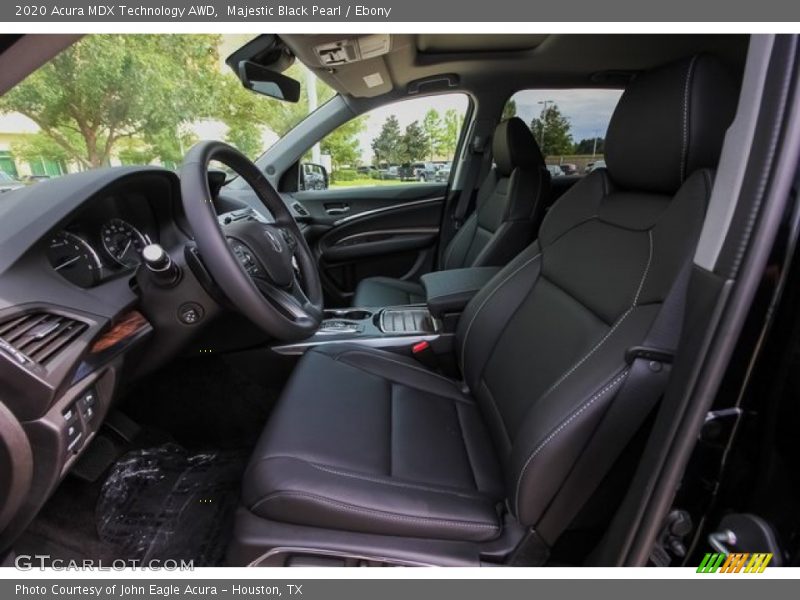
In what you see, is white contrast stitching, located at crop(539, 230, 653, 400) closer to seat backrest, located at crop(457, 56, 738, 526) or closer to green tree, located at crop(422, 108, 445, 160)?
seat backrest, located at crop(457, 56, 738, 526)

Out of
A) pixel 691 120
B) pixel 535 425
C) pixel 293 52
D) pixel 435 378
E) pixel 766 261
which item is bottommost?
pixel 435 378

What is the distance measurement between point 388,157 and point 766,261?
2.09 m

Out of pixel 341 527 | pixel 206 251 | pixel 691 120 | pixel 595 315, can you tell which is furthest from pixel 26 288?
pixel 691 120

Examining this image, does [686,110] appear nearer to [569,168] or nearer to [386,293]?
[386,293]

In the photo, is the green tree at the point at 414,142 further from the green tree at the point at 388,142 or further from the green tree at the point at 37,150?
the green tree at the point at 37,150

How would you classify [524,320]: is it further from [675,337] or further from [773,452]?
[773,452]

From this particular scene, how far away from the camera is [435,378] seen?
1.25 meters

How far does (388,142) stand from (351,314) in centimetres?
116

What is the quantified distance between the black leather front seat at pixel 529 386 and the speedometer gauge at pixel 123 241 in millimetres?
476

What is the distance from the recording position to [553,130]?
7.65ft

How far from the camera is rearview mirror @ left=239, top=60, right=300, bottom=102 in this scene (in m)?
1.59

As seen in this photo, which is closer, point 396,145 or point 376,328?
point 376,328

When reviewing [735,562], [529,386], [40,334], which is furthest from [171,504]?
[735,562]
